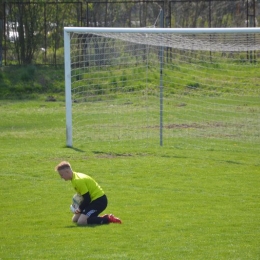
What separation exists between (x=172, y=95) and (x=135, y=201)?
10.9 meters

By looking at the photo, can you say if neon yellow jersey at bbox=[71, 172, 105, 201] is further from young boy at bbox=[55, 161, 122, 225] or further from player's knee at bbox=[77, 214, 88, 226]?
player's knee at bbox=[77, 214, 88, 226]

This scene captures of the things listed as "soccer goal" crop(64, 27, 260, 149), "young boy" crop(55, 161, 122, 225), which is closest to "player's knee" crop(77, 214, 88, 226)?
"young boy" crop(55, 161, 122, 225)

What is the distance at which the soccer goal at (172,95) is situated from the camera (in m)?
17.0

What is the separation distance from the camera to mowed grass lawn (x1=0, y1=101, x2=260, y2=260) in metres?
9.03

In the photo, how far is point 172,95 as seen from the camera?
878 inches

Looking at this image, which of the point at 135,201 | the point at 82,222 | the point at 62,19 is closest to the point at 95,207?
the point at 82,222

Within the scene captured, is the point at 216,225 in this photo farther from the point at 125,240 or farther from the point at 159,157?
the point at 159,157

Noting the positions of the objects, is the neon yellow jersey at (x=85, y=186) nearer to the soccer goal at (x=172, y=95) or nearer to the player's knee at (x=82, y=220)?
the player's knee at (x=82, y=220)

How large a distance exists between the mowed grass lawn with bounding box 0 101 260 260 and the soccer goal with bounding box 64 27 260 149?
3.50 feet

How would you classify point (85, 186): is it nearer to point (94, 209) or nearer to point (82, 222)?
point (94, 209)

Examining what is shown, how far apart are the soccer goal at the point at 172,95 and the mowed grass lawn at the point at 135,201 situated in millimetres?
1066

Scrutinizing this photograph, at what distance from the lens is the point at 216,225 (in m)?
10.1

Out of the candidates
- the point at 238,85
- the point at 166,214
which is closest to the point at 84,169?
the point at 166,214

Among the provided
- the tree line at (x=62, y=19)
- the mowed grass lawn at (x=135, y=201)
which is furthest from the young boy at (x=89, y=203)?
the tree line at (x=62, y=19)
